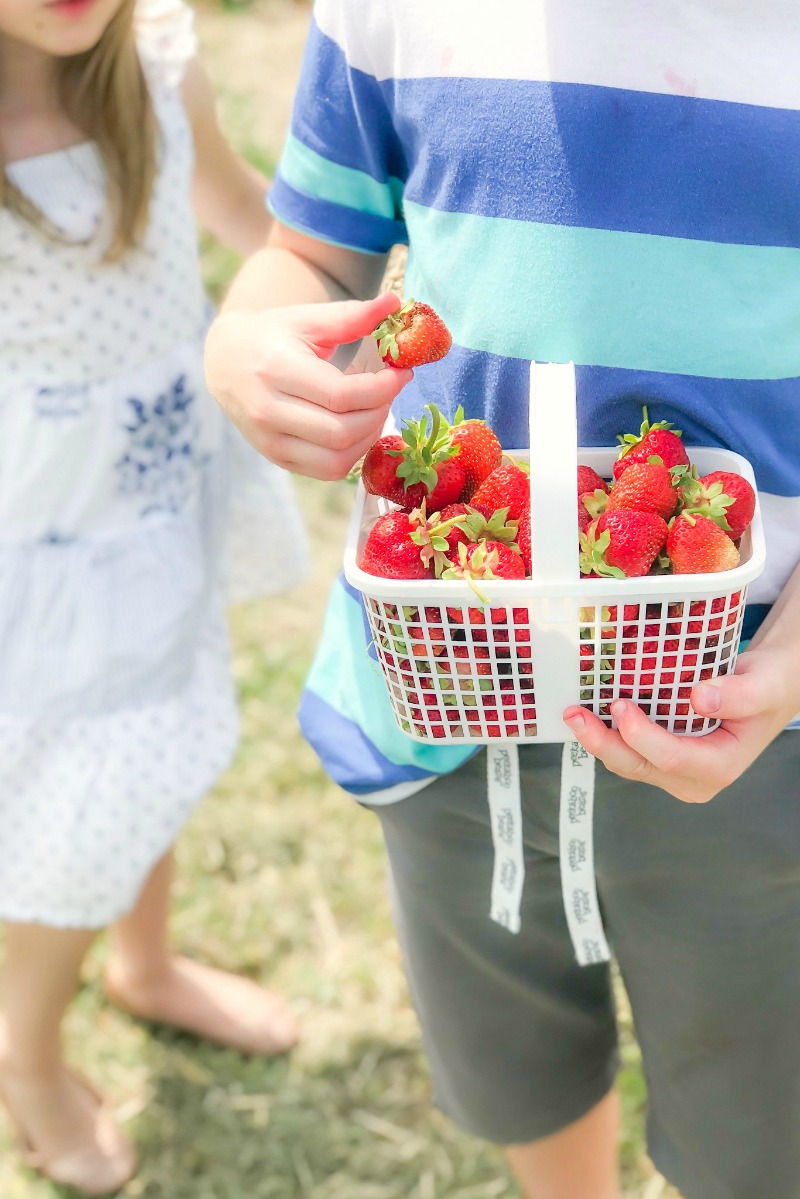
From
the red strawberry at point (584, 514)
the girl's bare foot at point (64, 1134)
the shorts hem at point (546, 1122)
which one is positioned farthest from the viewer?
the girl's bare foot at point (64, 1134)

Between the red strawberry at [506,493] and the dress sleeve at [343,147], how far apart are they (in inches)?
13.1

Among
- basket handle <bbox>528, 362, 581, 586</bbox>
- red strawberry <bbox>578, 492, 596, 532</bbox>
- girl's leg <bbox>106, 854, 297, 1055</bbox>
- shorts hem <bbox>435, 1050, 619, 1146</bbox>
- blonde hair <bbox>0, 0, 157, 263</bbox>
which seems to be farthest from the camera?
girl's leg <bbox>106, 854, 297, 1055</bbox>

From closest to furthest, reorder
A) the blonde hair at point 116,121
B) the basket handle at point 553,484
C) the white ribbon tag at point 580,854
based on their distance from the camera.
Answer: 1. the basket handle at point 553,484
2. the white ribbon tag at point 580,854
3. the blonde hair at point 116,121

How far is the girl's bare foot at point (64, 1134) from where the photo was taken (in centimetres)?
172

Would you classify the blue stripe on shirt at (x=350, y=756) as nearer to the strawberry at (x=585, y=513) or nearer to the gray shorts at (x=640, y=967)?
the gray shorts at (x=640, y=967)

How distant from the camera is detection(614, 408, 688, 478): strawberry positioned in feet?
2.79

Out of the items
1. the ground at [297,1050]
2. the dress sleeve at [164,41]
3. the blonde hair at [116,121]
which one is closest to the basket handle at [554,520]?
the blonde hair at [116,121]

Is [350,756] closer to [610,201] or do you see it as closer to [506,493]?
[506,493]

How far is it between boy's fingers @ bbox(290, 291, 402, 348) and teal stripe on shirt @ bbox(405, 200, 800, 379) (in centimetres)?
11

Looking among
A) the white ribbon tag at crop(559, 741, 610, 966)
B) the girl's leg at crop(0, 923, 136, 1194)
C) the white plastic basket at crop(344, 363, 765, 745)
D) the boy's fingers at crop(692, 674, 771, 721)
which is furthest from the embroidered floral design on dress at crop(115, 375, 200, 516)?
the boy's fingers at crop(692, 674, 771, 721)

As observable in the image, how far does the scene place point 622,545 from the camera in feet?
2.66

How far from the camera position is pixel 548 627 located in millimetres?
815

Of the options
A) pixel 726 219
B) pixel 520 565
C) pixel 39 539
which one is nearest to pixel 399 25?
pixel 726 219

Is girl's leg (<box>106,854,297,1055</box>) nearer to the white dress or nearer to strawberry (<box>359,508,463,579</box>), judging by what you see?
the white dress
